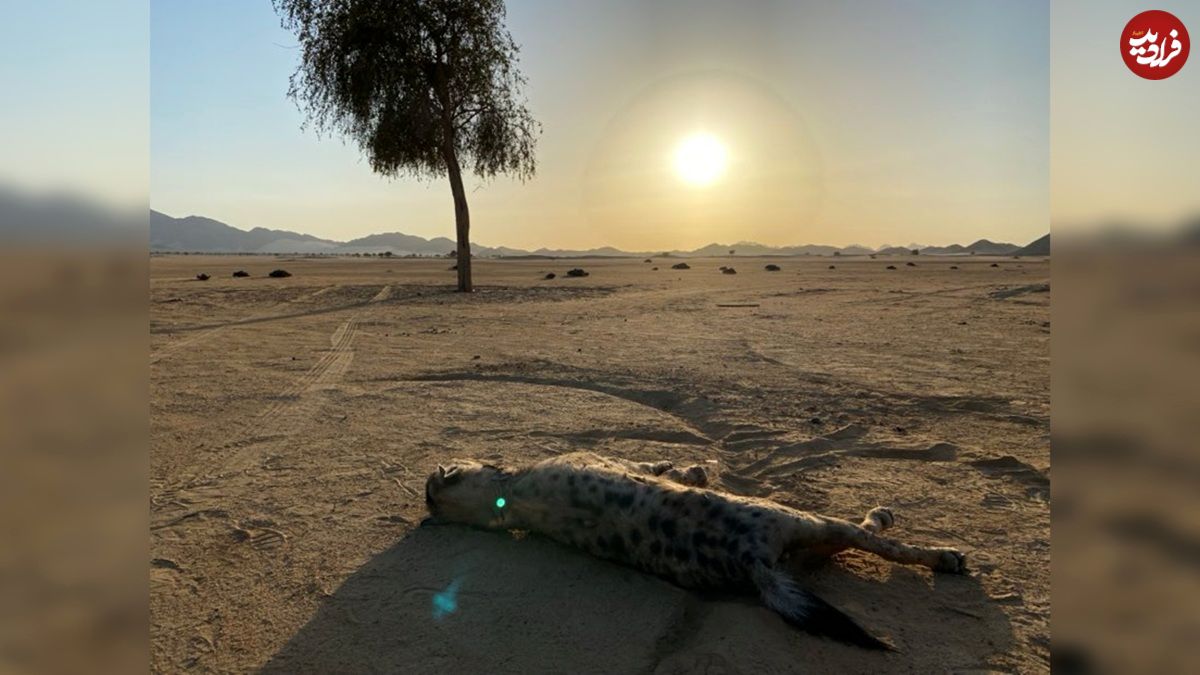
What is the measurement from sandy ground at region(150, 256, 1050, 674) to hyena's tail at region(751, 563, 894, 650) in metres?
0.06

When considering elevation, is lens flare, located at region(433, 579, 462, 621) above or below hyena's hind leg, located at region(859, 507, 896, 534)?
below

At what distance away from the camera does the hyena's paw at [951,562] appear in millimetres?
A: 3578

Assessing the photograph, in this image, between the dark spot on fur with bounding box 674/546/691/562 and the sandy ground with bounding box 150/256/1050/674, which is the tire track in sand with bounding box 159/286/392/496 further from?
the dark spot on fur with bounding box 674/546/691/562

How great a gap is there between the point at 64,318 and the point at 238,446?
5.34m

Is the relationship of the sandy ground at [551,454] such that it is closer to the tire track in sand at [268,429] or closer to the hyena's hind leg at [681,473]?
the tire track in sand at [268,429]

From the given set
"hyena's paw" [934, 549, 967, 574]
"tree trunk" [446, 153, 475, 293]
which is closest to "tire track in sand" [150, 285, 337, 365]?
"tree trunk" [446, 153, 475, 293]

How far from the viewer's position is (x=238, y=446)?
5.78 meters

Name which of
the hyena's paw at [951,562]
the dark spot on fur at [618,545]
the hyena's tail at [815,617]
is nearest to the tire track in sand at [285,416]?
the dark spot on fur at [618,545]

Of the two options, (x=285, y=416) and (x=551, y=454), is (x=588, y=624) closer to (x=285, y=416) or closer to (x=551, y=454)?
(x=551, y=454)

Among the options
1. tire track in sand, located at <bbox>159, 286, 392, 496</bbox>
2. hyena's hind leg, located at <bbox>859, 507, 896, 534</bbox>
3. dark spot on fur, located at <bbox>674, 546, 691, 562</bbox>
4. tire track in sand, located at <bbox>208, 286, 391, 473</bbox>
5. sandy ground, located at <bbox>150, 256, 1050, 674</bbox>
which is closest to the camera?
sandy ground, located at <bbox>150, 256, 1050, 674</bbox>

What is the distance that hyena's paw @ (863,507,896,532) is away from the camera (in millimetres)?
3935

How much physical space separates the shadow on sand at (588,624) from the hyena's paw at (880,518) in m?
0.36

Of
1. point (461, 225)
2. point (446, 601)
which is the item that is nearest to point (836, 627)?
point (446, 601)

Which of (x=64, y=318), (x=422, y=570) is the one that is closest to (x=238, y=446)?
(x=422, y=570)
